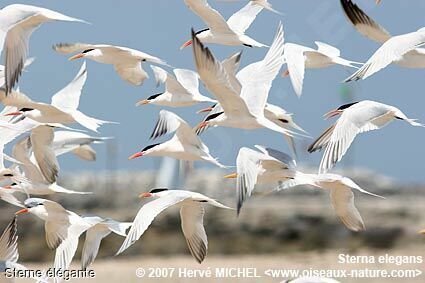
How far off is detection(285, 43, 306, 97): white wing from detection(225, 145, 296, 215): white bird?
0.25 m

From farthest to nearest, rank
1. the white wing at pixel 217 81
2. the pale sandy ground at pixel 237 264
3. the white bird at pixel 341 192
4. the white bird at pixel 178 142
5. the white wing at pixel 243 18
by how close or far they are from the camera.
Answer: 1. the pale sandy ground at pixel 237 264
2. the white wing at pixel 243 18
3. the white bird at pixel 178 142
4. the white bird at pixel 341 192
5. the white wing at pixel 217 81

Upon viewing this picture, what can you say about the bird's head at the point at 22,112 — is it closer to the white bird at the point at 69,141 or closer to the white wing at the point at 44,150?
the white wing at the point at 44,150

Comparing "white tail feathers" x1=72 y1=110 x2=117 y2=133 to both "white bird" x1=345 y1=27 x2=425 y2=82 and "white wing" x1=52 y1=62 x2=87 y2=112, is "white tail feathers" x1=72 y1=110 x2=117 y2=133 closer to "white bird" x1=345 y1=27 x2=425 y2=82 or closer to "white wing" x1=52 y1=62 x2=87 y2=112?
"white wing" x1=52 y1=62 x2=87 y2=112

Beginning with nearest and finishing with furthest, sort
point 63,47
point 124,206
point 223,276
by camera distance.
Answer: point 63,47
point 223,276
point 124,206

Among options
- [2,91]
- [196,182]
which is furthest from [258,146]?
[196,182]

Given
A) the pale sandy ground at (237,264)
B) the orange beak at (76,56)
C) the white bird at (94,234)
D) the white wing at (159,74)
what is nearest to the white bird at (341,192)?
the white bird at (94,234)

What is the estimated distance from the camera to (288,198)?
10.6m

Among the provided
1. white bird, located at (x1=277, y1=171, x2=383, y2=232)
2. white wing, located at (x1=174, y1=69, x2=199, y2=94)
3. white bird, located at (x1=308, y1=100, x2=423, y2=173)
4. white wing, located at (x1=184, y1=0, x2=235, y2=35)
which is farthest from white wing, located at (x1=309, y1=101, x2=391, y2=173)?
white wing, located at (x1=174, y1=69, x2=199, y2=94)

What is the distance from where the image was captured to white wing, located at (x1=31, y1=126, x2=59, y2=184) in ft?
13.2

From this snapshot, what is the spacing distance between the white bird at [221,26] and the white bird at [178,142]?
29 cm

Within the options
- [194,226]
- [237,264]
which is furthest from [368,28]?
[237,264]

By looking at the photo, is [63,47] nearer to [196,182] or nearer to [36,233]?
[36,233]

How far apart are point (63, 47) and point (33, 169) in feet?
1.67

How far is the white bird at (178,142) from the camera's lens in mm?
4070
